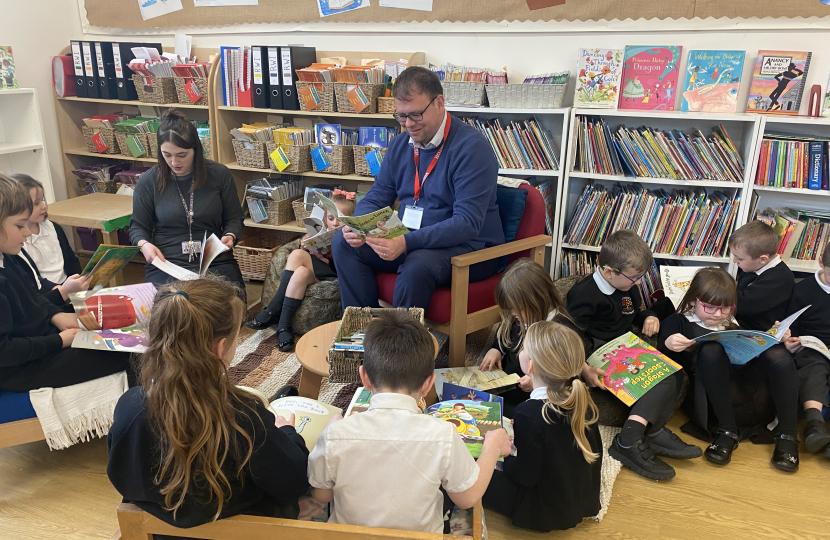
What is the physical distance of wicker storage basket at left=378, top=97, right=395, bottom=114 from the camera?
11.2 ft

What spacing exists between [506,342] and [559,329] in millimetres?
710

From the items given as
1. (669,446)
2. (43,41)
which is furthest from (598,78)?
(43,41)

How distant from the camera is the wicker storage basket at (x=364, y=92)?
133 inches

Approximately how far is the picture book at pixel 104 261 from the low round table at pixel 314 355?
731 millimetres

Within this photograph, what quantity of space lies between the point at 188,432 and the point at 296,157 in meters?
2.62

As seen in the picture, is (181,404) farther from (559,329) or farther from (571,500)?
(571,500)

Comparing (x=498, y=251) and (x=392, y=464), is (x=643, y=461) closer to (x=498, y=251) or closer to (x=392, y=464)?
(x=498, y=251)

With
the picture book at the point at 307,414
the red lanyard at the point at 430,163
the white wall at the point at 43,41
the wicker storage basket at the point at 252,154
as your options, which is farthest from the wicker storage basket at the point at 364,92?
the white wall at the point at 43,41

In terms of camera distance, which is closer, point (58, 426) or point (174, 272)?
point (58, 426)

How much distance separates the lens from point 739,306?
97.6 inches

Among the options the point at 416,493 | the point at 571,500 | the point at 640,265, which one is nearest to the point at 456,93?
the point at 640,265

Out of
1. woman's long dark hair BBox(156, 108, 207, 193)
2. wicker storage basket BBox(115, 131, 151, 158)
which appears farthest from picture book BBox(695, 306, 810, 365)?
wicker storage basket BBox(115, 131, 151, 158)

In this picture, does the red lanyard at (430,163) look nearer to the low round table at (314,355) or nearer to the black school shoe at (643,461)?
the low round table at (314,355)

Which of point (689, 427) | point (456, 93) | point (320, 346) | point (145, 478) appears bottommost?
point (689, 427)
